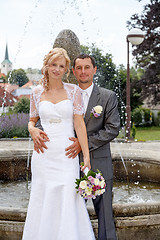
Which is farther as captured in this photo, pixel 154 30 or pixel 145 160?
pixel 154 30

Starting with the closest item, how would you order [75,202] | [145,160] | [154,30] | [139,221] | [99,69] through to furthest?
[75,202], [139,221], [145,160], [99,69], [154,30]

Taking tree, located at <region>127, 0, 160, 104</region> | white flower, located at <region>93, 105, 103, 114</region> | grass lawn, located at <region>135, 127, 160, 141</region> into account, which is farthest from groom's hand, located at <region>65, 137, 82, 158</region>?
tree, located at <region>127, 0, 160, 104</region>

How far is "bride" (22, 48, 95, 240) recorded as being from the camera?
9.91 ft

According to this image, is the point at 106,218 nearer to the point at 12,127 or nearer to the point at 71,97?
the point at 71,97

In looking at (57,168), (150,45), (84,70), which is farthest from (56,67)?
(150,45)

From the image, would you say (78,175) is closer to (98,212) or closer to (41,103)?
(98,212)

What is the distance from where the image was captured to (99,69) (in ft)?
67.2

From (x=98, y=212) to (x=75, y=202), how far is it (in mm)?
295

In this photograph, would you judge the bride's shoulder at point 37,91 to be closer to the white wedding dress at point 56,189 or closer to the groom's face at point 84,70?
the white wedding dress at point 56,189

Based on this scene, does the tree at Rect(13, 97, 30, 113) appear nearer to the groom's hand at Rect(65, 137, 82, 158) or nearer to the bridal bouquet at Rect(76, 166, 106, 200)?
the groom's hand at Rect(65, 137, 82, 158)

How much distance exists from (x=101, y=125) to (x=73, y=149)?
372mm

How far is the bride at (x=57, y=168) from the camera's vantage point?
3021mm

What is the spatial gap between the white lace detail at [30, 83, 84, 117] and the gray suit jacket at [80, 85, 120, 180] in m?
0.14

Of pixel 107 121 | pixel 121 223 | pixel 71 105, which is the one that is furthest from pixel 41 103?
pixel 121 223
